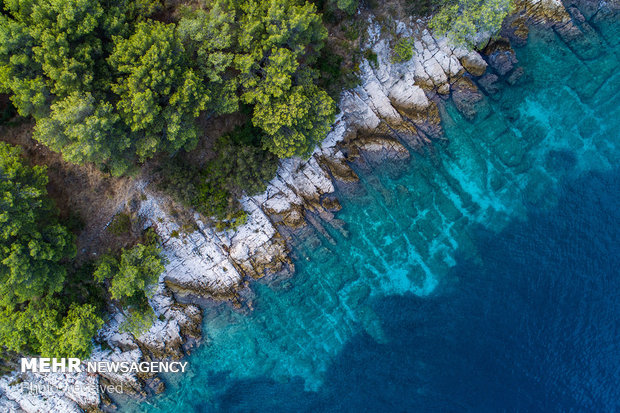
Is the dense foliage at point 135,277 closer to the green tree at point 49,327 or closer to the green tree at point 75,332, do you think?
the green tree at point 75,332

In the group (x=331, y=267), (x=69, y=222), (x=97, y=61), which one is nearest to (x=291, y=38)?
(x=97, y=61)

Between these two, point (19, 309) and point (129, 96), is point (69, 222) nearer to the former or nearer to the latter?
point (19, 309)

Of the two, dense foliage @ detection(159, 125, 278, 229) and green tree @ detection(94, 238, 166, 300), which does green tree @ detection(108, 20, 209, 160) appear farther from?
green tree @ detection(94, 238, 166, 300)

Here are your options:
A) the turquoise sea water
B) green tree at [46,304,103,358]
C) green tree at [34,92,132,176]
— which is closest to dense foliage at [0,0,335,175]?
green tree at [34,92,132,176]

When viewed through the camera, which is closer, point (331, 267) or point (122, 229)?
point (122, 229)

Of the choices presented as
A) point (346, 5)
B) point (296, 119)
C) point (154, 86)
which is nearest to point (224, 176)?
point (296, 119)

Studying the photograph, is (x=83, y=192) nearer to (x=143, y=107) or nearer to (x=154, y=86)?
(x=143, y=107)

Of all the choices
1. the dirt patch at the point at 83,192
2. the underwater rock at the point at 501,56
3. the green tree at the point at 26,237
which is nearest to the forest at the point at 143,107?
the green tree at the point at 26,237
